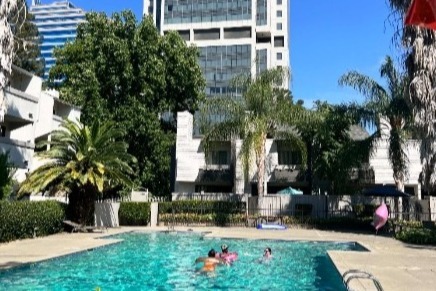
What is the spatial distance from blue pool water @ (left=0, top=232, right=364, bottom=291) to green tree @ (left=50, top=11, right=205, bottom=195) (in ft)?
69.0

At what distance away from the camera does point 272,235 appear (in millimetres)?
26062

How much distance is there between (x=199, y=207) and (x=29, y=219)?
1458cm

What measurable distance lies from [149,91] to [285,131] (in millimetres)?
14960

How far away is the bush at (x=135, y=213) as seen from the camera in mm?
32375

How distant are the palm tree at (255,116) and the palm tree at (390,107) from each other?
4.53m

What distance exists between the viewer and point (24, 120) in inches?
1203

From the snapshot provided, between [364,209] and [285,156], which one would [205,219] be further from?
[285,156]

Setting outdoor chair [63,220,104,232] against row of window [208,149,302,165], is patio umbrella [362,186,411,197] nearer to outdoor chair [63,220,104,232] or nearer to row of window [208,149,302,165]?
row of window [208,149,302,165]

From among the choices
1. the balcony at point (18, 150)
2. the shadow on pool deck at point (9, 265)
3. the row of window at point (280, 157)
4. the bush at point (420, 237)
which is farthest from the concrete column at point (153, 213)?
the shadow on pool deck at point (9, 265)

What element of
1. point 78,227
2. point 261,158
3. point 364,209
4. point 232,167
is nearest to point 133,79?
point 232,167

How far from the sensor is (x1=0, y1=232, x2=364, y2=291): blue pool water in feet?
43.2

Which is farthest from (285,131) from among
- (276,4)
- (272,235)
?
(276,4)

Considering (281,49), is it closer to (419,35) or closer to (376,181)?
(376,181)

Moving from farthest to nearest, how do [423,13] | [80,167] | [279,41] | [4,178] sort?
[279,41]
[80,167]
[4,178]
[423,13]
